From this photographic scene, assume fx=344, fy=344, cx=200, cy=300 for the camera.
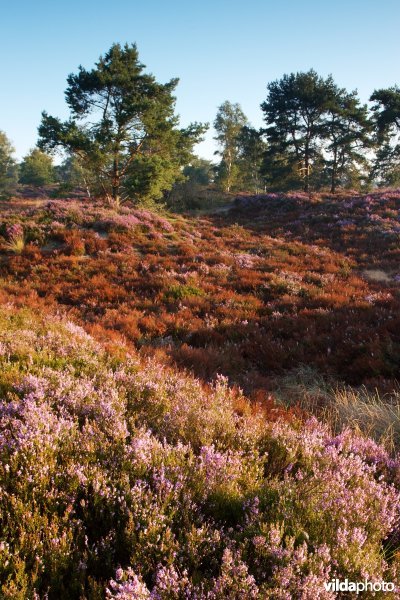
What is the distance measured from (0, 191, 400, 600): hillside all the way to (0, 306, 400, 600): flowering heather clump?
0.5 inches

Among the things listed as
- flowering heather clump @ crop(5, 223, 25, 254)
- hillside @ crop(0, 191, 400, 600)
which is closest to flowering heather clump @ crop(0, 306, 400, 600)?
hillside @ crop(0, 191, 400, 600)

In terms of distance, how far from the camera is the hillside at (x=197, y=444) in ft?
6.41

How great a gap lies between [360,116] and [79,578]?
1899 inches

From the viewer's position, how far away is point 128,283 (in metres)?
11.5

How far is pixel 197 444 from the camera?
3.24 meters

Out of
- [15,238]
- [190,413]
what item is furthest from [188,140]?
[190,413]

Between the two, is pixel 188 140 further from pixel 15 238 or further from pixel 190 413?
pixel 190 413

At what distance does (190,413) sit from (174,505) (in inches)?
48.2

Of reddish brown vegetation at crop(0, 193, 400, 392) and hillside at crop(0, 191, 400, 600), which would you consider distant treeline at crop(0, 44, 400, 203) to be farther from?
hillside at crop(0, 191, 400, 600)

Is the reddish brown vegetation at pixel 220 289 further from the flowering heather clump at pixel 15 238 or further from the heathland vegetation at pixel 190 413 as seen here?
the flowering heather clump at pixel 15 238

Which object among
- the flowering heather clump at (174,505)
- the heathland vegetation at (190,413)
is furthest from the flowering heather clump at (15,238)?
the flowering heather clump at (174,505)

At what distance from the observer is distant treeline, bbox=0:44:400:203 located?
21922 millimetres

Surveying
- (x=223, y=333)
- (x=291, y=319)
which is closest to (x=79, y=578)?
(x=223, y=333)

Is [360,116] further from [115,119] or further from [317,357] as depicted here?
[317,357]
